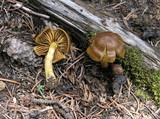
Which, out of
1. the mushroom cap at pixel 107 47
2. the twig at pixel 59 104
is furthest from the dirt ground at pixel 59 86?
the mushroom cap at pixel 107 47

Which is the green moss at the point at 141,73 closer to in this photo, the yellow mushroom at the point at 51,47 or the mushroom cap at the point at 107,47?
the mushroom cap at the point at 107,47

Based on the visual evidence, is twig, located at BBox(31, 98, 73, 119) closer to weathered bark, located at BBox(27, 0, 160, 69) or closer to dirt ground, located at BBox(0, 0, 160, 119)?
dirt ground, located at BBox(0, 0, 160, 119)

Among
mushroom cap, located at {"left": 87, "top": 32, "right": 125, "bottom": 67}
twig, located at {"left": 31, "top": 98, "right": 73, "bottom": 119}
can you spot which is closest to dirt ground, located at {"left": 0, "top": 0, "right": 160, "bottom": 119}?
twig, located at {"left": 31, "top": 98, "right": 73, "bottom": 119}

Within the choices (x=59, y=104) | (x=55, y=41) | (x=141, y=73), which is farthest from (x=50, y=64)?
(x=141, y=73)

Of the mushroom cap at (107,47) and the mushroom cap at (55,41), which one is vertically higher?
the mushroom cap at (107,47)

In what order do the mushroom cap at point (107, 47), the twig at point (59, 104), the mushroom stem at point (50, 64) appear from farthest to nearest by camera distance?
the mushroom stem at point (50, 64)
the mushroom cap at point (107, 47)
the twig at point (59, 104)

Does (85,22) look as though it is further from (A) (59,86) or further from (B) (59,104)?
(B) (59,104)

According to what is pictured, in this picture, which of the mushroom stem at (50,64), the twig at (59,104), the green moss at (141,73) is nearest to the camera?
the twig at (59,104)
